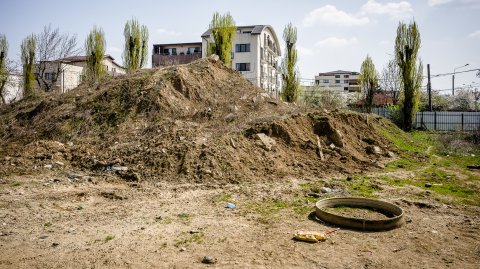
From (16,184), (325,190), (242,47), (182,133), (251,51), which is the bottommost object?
(325,190)

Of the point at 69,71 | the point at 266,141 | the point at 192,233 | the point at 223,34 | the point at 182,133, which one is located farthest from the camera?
the point at 69,71

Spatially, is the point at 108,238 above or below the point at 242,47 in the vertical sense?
below

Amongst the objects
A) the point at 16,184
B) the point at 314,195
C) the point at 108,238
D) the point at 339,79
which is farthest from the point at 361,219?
the point at 339,79

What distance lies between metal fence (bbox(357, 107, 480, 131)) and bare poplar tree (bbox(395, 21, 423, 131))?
2057 millimetres

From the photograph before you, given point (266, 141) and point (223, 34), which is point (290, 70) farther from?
point (266, 141)

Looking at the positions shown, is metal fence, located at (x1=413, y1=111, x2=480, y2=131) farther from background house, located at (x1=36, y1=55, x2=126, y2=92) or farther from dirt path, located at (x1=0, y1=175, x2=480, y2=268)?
background house, located at (x1=36, y1=55, x2=126, y2=92)

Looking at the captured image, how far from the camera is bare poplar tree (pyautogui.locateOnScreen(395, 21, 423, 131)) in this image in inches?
930

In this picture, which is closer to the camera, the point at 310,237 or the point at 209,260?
the point at 209,260

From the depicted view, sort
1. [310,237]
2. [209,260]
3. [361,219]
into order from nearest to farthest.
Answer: [209,260]
[310,237]
[361,219]

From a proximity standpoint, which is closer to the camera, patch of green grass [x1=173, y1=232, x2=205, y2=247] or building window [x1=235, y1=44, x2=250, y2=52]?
patch of green grass [x1=173, y1=232, x2=205, y2=247]

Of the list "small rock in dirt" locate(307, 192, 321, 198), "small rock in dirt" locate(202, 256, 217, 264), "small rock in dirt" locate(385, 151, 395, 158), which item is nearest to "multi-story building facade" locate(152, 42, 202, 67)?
"small rock in dirt" locate(385, 151, 395, 158)

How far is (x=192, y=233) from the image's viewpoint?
5.30 m

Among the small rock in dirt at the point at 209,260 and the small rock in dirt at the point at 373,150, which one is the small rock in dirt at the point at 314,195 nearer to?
the small rock in dirt at the point at 209,260

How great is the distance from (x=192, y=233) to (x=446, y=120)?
2624cm
